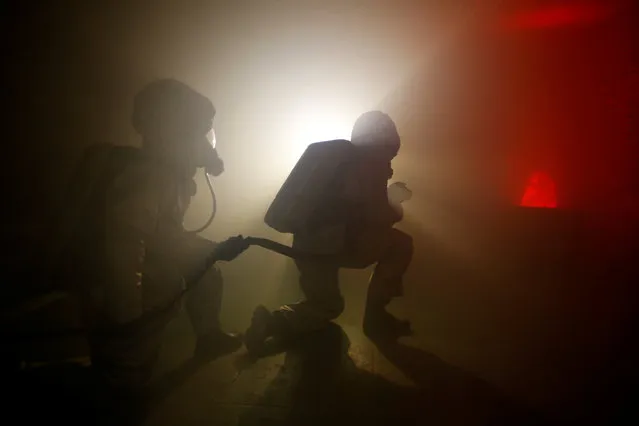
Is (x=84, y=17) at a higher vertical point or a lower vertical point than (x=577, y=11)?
lower

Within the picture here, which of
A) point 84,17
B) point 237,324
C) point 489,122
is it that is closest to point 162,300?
point 237,324

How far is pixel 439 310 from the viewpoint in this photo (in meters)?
1.72

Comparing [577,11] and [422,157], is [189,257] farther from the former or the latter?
[577,11]

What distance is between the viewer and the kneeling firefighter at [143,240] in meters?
0.97

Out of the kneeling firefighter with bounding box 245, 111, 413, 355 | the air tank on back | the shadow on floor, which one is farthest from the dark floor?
the air tank on back

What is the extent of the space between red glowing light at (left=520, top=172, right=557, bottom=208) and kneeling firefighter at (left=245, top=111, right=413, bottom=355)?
1351mm

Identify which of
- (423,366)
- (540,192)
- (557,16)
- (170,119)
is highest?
(557,16)

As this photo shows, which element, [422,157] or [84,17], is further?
[422,157]

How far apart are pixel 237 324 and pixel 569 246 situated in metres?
1.54

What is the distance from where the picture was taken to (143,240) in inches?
40.2

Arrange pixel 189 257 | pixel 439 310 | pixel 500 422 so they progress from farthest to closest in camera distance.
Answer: pixel 439 310 → pixel 189 257 → pixel 500 422

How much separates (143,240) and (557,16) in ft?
7.87

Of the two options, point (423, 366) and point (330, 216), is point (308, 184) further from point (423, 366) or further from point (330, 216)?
point (423, 366)

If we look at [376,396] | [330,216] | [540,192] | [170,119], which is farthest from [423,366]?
[540,192]
